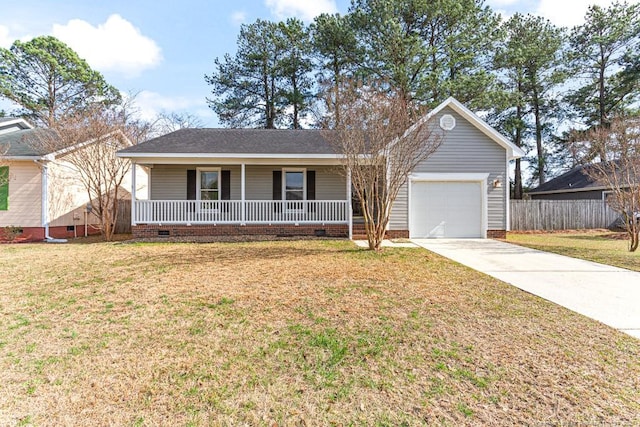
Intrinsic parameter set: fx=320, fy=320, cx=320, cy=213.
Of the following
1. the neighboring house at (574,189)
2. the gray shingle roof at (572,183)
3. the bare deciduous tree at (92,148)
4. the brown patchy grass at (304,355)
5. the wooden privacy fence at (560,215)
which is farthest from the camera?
the gray shingle roof at (572,183)

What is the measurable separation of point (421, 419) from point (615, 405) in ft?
4.67

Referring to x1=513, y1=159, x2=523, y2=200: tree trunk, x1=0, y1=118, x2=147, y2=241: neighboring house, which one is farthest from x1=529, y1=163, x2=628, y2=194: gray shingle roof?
x1=0, y1=118, x2=147, y2=241: neighboring house

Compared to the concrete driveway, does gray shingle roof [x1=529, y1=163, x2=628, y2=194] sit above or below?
above

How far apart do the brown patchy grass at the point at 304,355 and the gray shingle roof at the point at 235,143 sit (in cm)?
691

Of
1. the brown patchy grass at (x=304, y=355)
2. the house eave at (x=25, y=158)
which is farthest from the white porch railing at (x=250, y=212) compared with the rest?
the brown patchy grass at (x=304, y=355)

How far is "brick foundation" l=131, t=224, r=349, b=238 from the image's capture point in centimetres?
1161

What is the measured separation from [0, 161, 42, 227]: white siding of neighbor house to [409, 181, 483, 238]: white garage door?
13846 millimetres

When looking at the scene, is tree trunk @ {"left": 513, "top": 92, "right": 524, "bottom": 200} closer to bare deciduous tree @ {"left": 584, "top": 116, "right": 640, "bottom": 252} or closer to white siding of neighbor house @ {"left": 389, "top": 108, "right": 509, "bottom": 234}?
bare deciduous tree @ {"left": 584, "top": 116, "right": 640, "bottom": 252}

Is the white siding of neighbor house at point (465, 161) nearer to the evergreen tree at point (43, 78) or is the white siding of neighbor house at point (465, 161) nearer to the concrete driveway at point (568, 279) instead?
the concrete driveway at point (568, 279)

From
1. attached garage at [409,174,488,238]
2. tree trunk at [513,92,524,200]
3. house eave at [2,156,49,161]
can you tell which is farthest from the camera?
tree trunk at [513,92,524,200]

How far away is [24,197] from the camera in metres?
11.7

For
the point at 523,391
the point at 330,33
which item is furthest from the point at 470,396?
the point at 330,33

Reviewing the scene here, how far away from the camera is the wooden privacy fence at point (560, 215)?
16500 mm

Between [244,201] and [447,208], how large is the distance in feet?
24.9
